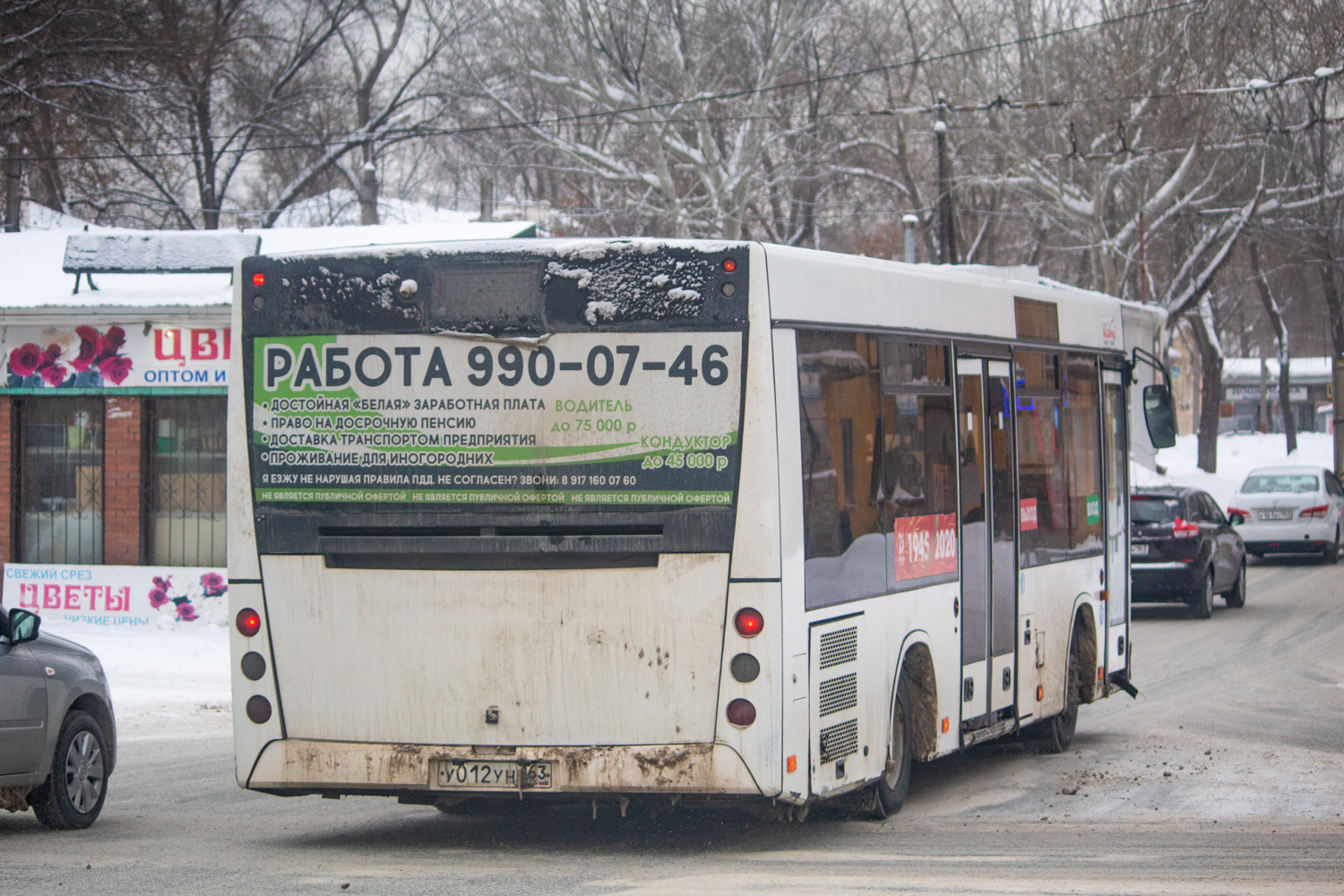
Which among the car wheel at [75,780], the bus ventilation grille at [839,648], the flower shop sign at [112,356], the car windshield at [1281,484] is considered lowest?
the car wheel at [75,780]

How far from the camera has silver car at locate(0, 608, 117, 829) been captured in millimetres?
8023

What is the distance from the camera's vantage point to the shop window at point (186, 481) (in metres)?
18.7

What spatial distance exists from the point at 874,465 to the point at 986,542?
1.67 meters

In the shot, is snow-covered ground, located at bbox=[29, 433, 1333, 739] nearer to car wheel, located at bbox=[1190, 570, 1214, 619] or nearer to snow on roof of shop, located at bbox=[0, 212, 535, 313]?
snow on roof of shop, located at bbox=[0, 212, 535, 313]

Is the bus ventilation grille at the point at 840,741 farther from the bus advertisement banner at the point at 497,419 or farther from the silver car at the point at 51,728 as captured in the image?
the silver car at the point at 51,728

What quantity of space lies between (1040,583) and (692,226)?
30.9 meters

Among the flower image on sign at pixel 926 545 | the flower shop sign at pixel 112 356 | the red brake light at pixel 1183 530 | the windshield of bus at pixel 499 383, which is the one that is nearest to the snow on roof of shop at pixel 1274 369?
the red brake light at pixel 1183 530

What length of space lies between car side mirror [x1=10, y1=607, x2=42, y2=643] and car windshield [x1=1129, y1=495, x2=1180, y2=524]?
15.0 metres

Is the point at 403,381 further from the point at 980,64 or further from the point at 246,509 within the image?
the point at 980,64

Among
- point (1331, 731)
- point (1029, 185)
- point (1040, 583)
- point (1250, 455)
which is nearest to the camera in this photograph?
point (1040, 583)

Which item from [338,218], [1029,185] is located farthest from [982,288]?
[338,218]

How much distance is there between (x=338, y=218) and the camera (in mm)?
46312

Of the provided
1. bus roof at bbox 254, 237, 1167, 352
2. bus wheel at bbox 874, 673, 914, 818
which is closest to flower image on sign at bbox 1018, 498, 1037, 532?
bus roof at bbox 254, 237, 1167, 352

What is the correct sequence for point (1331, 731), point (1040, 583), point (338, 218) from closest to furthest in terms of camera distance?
point (1040, 583), point (1331, 731), point (338, 218)
